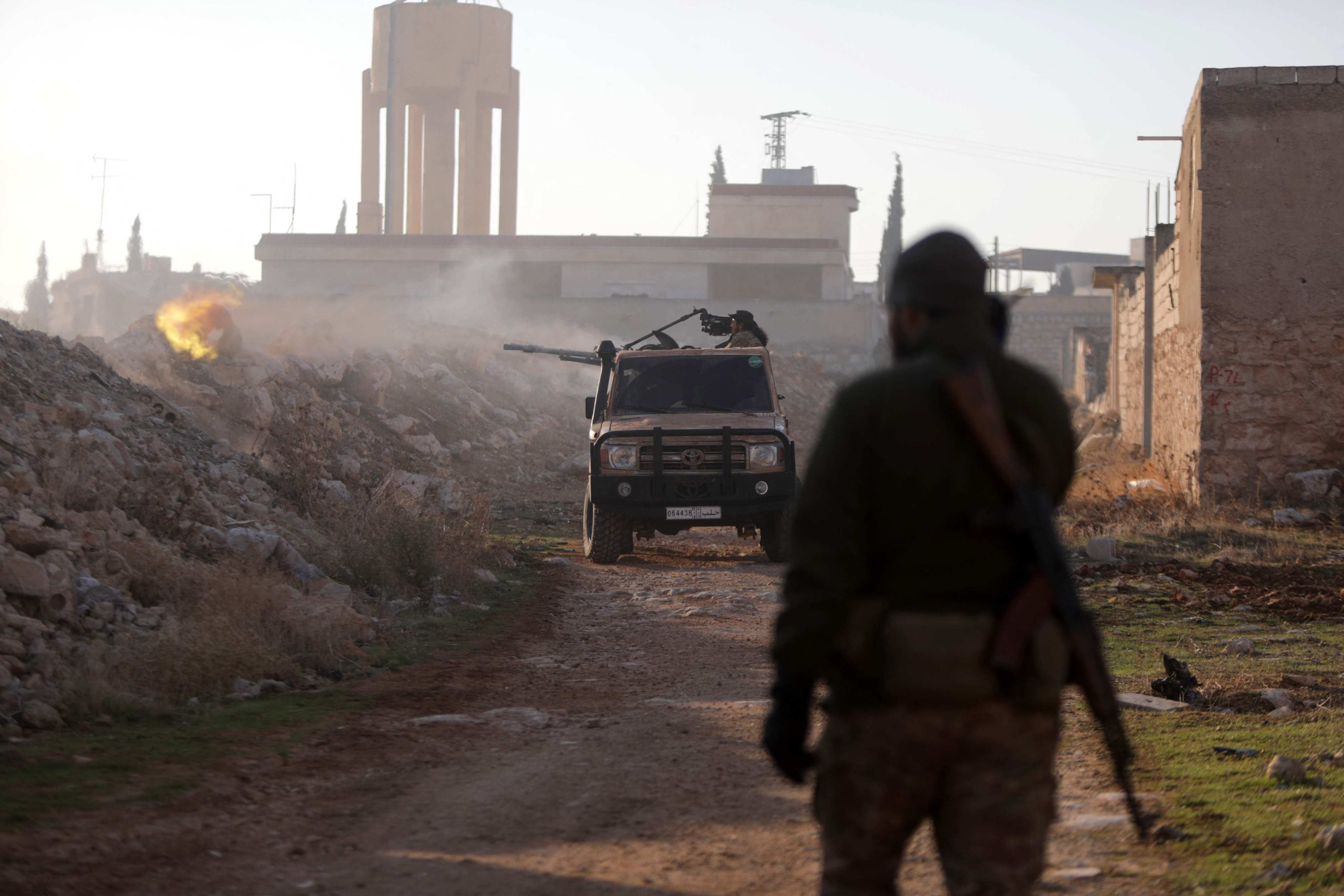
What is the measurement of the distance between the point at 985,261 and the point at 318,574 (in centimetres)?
768

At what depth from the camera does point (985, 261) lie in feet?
8.76

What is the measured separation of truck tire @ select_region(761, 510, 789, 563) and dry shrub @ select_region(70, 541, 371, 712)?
17.6 ft

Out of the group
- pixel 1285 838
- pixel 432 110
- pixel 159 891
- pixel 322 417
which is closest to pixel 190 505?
pixel 159 891

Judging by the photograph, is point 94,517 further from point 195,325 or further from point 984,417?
point 195,325

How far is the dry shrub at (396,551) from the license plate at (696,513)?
6.32ft

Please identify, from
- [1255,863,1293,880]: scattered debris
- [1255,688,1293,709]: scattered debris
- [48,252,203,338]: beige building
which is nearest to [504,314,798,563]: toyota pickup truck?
[1255,688,1293,709]: scattered debris

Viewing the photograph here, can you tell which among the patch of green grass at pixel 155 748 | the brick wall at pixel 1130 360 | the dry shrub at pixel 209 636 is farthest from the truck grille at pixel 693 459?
the brick wall at pixel 1130 360

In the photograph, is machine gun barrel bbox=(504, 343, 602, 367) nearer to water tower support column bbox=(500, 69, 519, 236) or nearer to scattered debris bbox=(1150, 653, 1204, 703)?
scattered debris bbox=(1150, 653, 1204, 703)

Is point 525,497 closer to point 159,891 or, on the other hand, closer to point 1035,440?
point 159,891

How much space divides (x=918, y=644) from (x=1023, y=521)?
0.33 m

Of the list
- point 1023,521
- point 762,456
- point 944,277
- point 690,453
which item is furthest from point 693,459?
point 1023,521

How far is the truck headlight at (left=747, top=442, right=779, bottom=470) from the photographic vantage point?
486 inches

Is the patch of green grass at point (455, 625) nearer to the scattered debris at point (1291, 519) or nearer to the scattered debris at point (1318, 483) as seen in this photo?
the scattered debris at point (1291, 519)

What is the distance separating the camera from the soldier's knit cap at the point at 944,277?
8.39 feet
